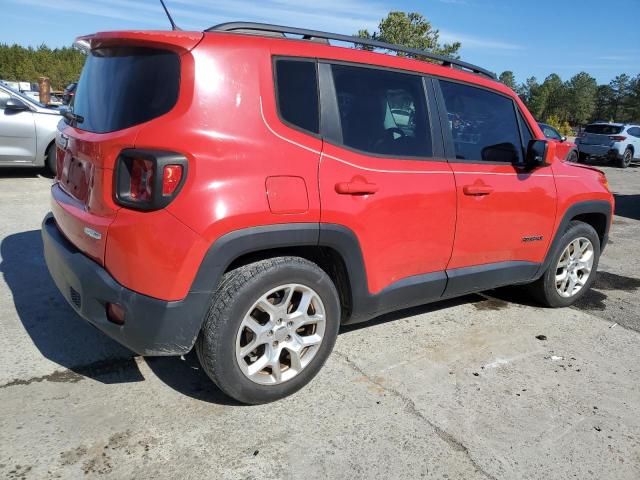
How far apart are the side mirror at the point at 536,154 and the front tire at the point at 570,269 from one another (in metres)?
0.81

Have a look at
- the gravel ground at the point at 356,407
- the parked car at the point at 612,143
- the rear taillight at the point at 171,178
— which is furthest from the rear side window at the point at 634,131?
the rear taillight at the point at 171,178

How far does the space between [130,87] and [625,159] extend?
20225 millimetres

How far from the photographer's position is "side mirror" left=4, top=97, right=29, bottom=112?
27.0 ft

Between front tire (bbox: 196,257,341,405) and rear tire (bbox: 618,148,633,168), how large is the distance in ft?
63.3

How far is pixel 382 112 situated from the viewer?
311 cm

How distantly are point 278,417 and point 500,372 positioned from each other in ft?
4.90

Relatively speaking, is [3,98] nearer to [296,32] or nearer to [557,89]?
[296,32]

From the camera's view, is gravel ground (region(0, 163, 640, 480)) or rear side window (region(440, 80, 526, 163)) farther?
rear side window (region(440, 80, 526, 163))

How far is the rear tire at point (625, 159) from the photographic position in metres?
18.7

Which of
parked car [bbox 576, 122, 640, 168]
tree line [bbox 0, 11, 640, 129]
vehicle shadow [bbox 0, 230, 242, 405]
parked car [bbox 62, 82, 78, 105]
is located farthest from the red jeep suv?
tree line [bbox 0, 11, 640, 129]

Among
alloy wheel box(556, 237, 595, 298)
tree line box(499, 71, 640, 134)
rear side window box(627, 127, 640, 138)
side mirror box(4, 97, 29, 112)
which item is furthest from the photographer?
tree line box(499, 71, 640, 134)

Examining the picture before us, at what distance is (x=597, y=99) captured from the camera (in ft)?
236

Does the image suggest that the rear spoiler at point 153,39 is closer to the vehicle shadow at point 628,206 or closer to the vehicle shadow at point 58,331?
the vehicle shadow at point 58,331

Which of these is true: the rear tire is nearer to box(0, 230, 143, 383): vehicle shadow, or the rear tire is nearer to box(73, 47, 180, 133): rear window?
box(0, 230, 143, 383): vehicle shadow
